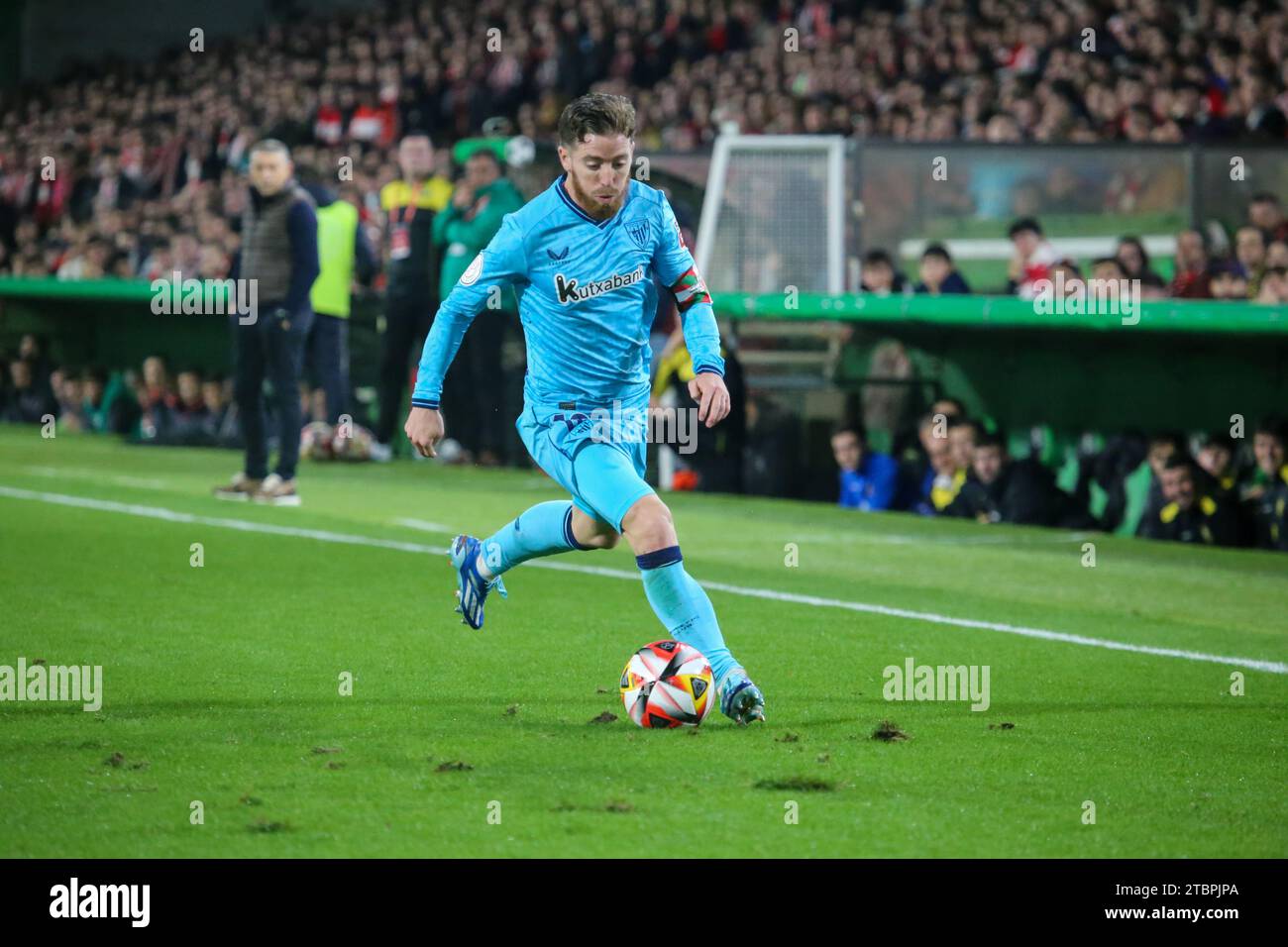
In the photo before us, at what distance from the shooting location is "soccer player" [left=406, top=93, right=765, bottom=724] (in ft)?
20.9

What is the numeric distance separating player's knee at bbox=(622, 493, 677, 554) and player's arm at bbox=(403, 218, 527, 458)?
0.73m

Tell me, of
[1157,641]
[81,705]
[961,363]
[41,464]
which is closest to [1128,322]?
[961,363]

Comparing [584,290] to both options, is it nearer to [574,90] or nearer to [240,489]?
[240,489]

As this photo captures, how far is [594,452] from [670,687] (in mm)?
847

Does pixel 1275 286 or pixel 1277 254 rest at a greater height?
pixel 1277 254

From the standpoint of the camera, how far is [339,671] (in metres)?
7.22

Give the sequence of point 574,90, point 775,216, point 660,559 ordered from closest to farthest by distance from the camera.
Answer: point 660,559 < point 775,216 < point 574,90

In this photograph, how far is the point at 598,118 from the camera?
6.25 m

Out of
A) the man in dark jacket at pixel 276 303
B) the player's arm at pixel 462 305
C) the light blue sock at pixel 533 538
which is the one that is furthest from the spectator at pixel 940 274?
the player's arm at pixel 462 305

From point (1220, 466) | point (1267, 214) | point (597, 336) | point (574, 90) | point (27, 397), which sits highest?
point (574, 90)

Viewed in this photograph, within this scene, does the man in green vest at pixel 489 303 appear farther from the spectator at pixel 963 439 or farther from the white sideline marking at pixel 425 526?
the spectator at pixel 963 439

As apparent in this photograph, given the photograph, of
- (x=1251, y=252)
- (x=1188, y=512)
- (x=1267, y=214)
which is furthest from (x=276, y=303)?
(x=1267, y=214)

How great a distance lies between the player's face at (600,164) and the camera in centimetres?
632

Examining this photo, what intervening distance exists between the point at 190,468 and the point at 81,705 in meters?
10.1
